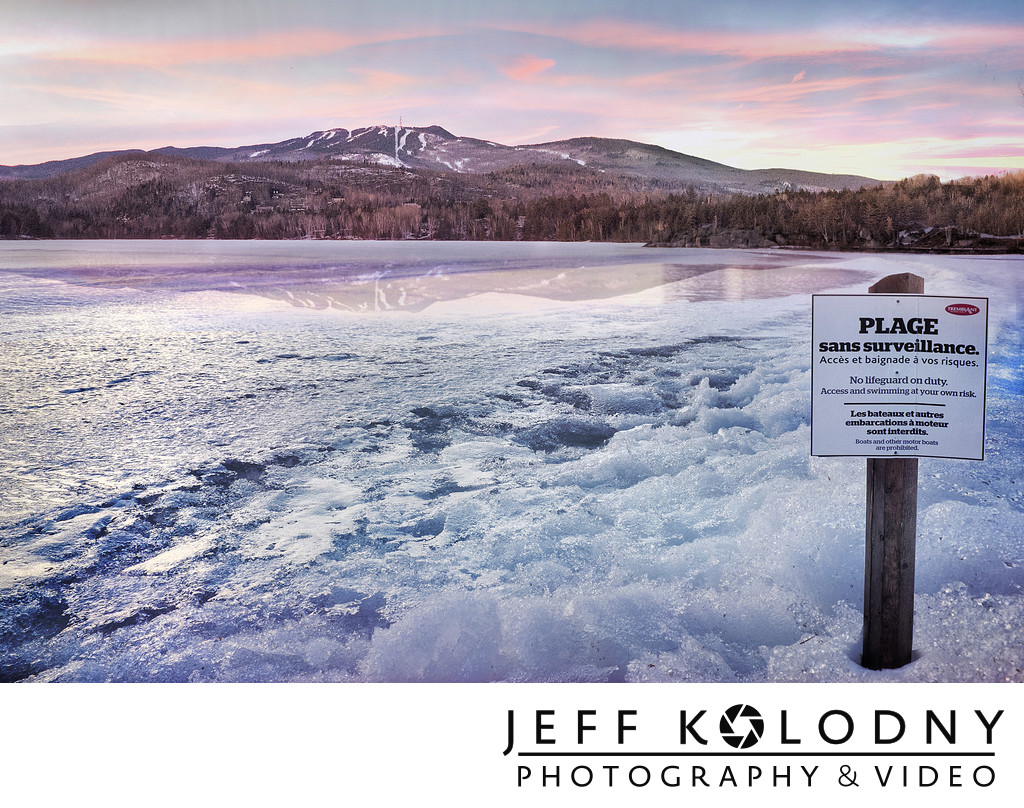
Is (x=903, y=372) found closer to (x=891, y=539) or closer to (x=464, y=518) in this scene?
(x=891, y=539)

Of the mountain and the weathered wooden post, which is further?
the mountain

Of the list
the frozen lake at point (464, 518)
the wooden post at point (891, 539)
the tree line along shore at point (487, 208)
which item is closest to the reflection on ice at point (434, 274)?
the tree line along shore at point (487, 208)

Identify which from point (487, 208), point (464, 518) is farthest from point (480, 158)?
point (464, 518)

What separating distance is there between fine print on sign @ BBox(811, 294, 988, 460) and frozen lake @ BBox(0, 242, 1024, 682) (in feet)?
2.18

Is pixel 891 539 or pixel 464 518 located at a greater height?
pixel 891 539

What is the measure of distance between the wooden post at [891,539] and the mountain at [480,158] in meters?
10.8

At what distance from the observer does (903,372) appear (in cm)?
181

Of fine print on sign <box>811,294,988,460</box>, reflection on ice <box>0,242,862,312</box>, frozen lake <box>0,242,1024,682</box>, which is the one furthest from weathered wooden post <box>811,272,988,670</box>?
reflection on ice <box>0,242,862,312</box>
